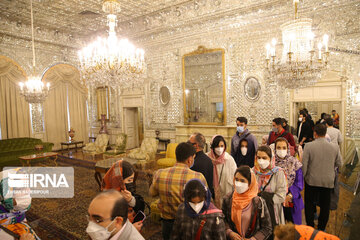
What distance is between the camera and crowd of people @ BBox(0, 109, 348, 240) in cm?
131

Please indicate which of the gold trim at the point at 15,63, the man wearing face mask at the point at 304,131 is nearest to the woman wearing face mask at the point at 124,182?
the man wearing face mask at the point at 304,131

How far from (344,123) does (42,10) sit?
10091 millimetres

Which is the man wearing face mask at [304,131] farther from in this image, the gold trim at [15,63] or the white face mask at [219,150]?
the gold trim at [15,63]

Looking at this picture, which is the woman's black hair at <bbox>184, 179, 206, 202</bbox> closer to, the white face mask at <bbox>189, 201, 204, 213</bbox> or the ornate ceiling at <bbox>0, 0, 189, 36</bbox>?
the white face mask at <bbox>189, 201, 204, 213</bbox>

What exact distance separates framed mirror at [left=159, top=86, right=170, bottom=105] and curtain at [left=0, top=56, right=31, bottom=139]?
18.5ft

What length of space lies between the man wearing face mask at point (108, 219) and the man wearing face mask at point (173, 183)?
2.47 feet

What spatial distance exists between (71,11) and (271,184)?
8.76 m

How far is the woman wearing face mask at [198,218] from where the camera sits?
1.68 m

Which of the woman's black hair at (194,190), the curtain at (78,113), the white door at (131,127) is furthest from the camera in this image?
the curtain at (78,113)

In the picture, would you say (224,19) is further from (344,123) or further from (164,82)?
(344,123)

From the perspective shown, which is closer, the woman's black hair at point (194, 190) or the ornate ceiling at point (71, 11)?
the woman's black hair at point (194, 190)

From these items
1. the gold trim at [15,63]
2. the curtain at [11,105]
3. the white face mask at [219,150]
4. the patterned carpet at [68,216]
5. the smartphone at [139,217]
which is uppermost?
the gold trim at [15,63]

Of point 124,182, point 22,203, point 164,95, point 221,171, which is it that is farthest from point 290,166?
point 164,95

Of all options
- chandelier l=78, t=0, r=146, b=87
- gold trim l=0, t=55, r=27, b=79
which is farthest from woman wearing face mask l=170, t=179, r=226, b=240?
gold trim l=0, t=55, r=27, b=79
